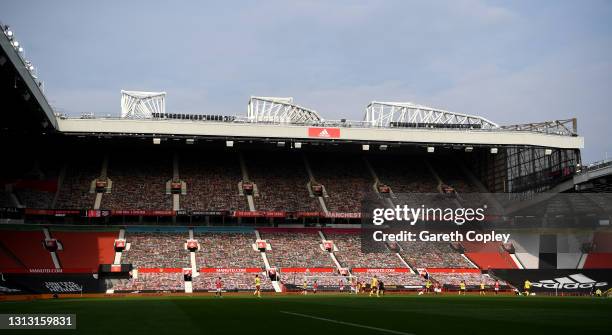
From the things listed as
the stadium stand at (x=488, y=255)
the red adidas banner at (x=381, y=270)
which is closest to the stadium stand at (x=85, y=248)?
the red adidas banner at (x=381, y=270)

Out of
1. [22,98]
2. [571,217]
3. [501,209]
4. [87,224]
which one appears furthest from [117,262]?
[571,217]

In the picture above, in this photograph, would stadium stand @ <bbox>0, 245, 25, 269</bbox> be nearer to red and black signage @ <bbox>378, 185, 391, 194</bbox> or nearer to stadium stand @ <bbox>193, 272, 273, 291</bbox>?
stadium stand @ <bbox>193, 272, 273, 291</bbox>

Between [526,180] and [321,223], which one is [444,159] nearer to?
[526,180]

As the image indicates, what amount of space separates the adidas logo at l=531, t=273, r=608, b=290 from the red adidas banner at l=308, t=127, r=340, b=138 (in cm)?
2479

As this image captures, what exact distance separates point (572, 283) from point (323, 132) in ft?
91.8

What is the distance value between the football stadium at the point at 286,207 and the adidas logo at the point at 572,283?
12cm

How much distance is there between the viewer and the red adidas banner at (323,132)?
2756 inches

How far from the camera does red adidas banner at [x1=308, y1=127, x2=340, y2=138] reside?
7000 centimetres

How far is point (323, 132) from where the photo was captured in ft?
230

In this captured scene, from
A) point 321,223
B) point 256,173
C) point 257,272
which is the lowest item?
point 257,272

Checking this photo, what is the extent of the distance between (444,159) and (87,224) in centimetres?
4352

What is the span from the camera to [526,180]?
241 feet

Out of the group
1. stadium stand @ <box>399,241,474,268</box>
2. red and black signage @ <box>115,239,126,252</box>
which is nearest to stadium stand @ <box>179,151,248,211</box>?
red and black signage @ <box>115,239,126,252</box>

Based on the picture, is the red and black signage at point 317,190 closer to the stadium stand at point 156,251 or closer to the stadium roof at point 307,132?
the stadium roof at point 307,132
